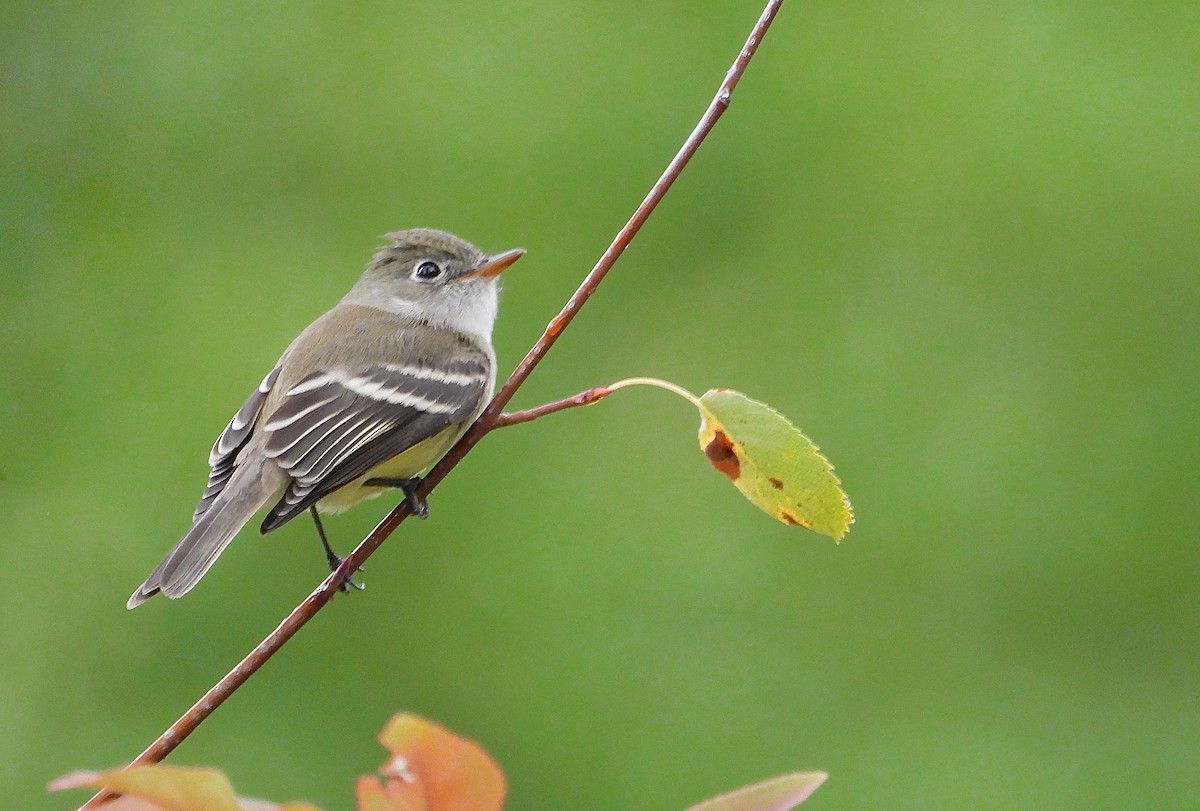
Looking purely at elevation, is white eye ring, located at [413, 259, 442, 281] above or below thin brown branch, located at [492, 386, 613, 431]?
below

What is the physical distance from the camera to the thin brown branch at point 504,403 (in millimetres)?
1246

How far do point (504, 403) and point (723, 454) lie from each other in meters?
0.28

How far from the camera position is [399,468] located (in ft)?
9.21

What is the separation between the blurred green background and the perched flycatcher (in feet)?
9.58

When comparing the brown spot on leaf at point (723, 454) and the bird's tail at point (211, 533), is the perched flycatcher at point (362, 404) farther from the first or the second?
the brown spot on leaf at point (723, 454)

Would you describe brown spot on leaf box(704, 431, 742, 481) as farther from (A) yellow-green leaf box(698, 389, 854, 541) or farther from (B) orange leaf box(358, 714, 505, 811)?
(B) orange leaf box(358, 714, 505, 811)

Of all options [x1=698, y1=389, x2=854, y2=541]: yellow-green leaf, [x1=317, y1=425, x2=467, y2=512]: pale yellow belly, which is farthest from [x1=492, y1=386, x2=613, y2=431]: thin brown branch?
[x1=317, y1=425, x2=467, y2=512]: pale yellow belly

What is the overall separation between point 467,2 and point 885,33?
7.60 feet

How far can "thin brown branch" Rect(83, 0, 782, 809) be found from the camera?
1.25 meters

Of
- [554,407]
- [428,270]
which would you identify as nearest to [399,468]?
[428,270]

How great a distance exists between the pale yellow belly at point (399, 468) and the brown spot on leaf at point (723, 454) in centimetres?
134

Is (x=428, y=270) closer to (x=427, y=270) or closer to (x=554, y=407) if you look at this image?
Result: (x=427, y=270)

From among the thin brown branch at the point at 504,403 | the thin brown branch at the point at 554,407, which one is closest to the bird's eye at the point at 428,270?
the thin brown branch at the point at 504,403

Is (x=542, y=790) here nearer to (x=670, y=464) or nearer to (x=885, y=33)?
(x=670, y=464)
